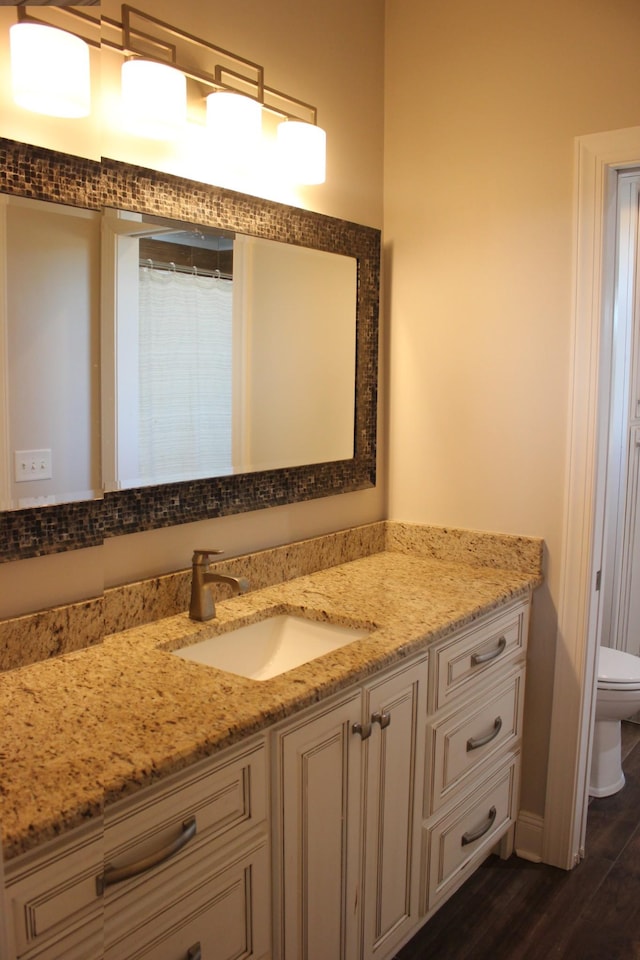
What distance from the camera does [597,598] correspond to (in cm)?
224

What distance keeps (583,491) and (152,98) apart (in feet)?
4.85

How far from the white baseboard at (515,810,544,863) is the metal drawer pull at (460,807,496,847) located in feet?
0.81

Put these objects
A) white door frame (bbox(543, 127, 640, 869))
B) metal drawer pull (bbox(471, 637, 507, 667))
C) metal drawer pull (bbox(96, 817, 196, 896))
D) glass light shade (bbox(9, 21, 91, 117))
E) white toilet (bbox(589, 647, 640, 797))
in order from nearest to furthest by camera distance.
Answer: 1. metal drawer pull (bbox(96, 817, 196, 896))
2. glass light shade (bbox(9, 21, 91, 117))
3. metal drawer pull (bbox(471, 637, 507, 667))
4. white door frame (bbox(543, 127, 640, 869))
5. white toilet (bbox(589, 647, 640, 797))

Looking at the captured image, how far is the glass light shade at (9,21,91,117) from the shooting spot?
1357 mm

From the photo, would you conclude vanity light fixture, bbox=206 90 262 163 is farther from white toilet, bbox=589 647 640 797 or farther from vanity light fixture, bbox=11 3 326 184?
white toilet, bbox=589 647 640 797

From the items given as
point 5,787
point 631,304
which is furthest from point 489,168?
point 5,787

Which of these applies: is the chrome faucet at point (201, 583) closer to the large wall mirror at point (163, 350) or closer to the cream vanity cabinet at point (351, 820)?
the large wall mirror at point (163, 350)

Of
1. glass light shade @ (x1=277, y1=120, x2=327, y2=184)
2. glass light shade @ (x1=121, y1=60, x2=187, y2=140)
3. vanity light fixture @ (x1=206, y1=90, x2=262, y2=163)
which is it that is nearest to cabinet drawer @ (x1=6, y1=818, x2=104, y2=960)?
glass light shade @ (x1=121, y1=60, x2=187, y2=140)

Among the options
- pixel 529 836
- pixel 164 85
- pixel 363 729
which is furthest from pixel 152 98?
pixel 529 836

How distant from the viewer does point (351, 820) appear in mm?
1570

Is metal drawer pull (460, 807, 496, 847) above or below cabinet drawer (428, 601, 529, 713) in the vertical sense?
below

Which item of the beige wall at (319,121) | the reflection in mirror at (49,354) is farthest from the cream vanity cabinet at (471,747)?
the reflection in mirror at (49,354)

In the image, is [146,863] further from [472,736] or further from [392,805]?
[472,736]

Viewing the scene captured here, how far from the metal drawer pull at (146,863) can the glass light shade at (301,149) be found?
1.57m
